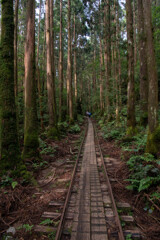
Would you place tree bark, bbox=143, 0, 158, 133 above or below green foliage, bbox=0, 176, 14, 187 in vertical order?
above

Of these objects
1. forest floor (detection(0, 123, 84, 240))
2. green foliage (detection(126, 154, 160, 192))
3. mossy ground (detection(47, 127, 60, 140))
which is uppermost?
mossy ground (detection(47, 127, 60, 140))

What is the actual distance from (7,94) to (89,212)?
4281 millimetres

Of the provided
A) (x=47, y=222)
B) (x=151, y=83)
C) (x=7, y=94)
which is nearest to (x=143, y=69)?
(x=151, y=83)

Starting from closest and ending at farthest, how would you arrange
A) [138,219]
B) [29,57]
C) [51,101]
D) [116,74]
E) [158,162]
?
[138,219] → [158,162] → [29,57] → [51,101] → [116,74]

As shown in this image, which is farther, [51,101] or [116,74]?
[116,74]

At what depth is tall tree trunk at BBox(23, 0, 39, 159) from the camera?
6793 millimetres

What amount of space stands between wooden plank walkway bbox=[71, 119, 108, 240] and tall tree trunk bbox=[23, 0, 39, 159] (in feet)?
8.78

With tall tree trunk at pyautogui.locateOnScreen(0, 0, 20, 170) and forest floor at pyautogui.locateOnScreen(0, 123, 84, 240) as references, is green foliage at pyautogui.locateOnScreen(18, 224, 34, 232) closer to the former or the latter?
forest floor at pyautogui.locateOnScreen(0, 123, 84, 240)

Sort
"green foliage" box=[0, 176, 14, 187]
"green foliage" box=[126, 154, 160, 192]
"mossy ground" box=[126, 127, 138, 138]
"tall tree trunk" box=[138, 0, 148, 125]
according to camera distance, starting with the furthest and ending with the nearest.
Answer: "tall tree trunk" box=[138, 0, 148, 125]
"mossy ground" box=[126, 127, 138, 138]
"green foliage" box=[0, 176, 14, 187]
"green foliage" box=[126, 154, 160, 192]

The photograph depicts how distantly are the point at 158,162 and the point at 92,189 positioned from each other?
2.23 meters

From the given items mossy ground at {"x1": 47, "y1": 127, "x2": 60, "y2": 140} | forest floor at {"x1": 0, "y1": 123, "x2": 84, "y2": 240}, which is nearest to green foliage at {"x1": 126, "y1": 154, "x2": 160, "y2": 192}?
forest floor at {"x1": 0, "y1": 123, "x2": 84, "y2": 240}

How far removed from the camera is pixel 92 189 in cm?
484

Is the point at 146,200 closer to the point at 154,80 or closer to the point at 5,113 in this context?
the point at 154,80

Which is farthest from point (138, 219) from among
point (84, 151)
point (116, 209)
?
point (84, 151)
